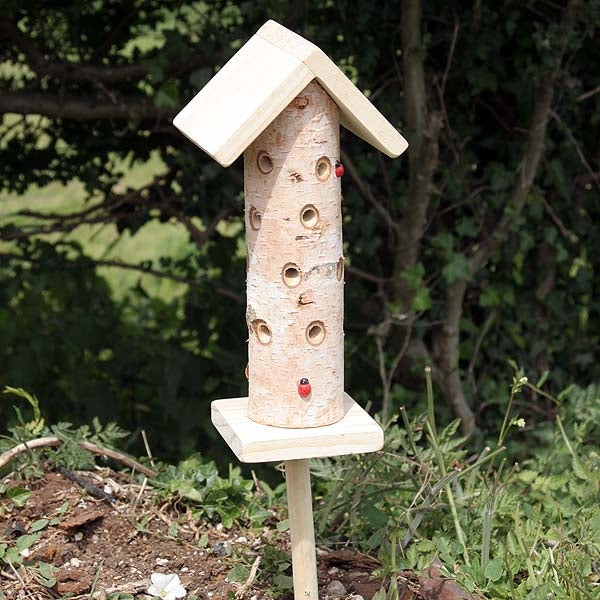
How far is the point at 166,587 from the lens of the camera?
2.95 m

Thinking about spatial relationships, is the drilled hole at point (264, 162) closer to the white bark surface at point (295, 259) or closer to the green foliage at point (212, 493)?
the white bark surface at point (295, 259)

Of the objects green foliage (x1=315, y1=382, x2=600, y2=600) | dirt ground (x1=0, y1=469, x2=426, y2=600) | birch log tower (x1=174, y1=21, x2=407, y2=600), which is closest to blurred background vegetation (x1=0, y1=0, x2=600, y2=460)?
green foliage (x1=315, y1=382, x2=600, y2=600)

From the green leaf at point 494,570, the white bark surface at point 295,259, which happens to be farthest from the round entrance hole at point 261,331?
the green leaf at point 494,570

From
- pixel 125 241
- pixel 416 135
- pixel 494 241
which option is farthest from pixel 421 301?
pixel 125 241

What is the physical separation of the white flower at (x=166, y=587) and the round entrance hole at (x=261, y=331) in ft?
2.32

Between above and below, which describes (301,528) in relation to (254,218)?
below

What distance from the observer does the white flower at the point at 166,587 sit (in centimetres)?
293

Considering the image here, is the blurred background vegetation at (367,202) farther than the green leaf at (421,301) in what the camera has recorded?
No

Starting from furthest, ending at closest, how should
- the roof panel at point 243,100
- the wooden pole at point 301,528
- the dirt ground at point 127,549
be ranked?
the dirt ground at point 127,549
the wooden pole at point 301,528
the roof panel at point 243,100

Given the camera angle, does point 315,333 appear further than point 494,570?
No

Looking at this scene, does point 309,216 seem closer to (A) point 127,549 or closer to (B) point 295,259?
(B) point 295,259

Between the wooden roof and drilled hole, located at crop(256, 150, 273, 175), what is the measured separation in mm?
106

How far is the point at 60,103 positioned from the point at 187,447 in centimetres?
145

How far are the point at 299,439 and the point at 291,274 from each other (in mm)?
370
